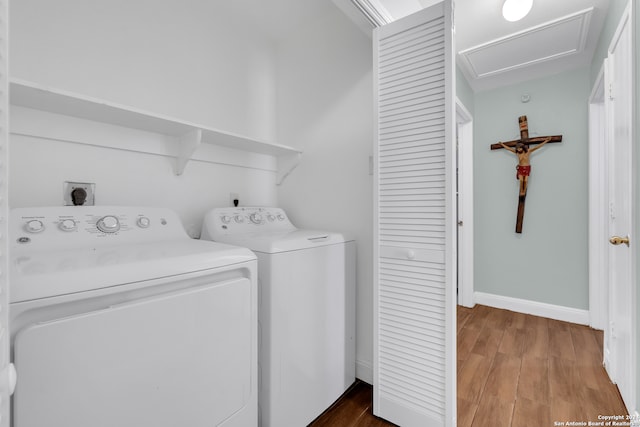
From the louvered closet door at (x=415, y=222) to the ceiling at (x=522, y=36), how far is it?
346 mm

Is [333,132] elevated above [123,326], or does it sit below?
above

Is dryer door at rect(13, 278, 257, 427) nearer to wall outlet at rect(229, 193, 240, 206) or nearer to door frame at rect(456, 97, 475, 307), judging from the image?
wall outlet at rect(229, 193, 240, 206)

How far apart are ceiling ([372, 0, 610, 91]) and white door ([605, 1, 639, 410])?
0.51 m

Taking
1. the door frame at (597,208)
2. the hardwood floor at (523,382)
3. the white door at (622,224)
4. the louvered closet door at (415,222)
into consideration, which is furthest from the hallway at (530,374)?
the louvered closet door at (415,222)

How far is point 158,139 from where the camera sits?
1.58 m

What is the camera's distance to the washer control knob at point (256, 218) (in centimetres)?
183

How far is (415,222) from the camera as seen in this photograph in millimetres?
1410

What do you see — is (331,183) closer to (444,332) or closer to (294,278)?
(294,278)

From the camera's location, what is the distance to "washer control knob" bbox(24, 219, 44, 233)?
104 cm

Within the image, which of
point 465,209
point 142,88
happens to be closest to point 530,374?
point 465,209

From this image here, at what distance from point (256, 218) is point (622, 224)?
2049mm

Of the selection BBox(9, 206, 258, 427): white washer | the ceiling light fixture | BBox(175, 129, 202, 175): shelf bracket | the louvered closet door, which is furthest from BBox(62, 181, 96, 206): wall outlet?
the ceiling light fixture

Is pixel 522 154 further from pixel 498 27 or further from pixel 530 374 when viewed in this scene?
pixel 530 374

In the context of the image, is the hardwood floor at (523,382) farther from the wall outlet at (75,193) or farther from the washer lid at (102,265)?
the wall outlet at (75,193)
